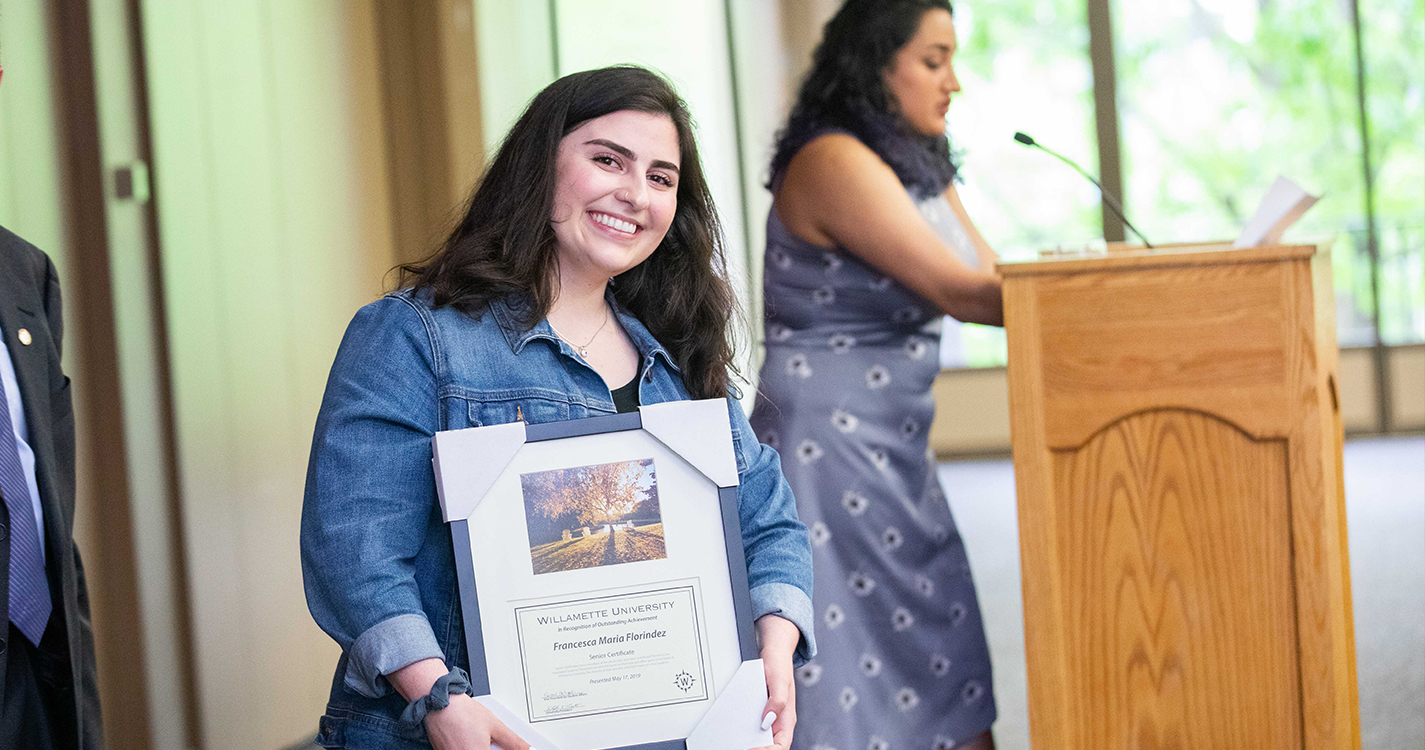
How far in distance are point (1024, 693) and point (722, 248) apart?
1.75 meters

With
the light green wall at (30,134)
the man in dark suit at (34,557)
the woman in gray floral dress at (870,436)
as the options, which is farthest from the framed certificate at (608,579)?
the light green wall at (30,134)

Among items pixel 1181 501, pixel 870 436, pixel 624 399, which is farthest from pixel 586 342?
pixel 870 436

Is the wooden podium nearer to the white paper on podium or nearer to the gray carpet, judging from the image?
the white paper on podium

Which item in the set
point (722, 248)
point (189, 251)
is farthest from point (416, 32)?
point (722, 248)

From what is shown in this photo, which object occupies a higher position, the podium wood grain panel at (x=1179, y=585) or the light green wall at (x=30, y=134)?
the light green wall at (x=30, y=134)

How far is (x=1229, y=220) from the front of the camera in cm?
318

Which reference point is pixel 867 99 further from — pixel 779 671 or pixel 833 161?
pixel 779 671

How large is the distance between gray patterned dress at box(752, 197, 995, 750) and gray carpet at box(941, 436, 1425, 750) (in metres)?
0.27

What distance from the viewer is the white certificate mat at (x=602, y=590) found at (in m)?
1.10

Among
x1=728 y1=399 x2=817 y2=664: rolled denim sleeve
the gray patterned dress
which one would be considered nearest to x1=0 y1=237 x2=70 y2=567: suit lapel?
x1=728 y1=399 x2=817 y2=664: rolled denim sleeve

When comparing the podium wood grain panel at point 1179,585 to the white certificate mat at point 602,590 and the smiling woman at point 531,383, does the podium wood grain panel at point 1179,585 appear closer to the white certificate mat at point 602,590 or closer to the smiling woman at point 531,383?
the smiling woman at point 531,383

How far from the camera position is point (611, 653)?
111cm

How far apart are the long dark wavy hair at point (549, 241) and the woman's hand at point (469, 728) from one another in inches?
15.5

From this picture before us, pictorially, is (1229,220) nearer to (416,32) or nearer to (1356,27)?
(1356,27)
